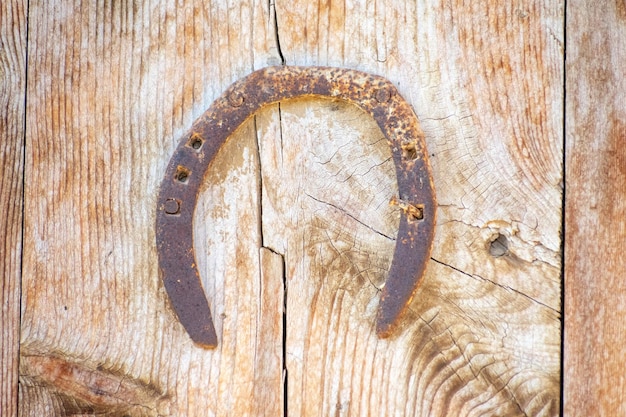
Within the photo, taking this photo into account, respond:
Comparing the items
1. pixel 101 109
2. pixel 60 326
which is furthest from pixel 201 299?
pixel 101 109

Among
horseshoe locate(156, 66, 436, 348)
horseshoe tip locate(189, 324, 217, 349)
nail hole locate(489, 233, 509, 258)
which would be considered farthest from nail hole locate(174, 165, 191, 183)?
nail hole locate(489, 233, 509, 258)

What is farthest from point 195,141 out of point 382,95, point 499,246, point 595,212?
point 595,212

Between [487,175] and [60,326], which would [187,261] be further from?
[487,175]

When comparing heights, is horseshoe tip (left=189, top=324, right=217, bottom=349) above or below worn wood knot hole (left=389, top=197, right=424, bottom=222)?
below

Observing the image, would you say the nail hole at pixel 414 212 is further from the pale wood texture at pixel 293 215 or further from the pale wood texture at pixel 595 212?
the pale wood texture at pixel 595 212

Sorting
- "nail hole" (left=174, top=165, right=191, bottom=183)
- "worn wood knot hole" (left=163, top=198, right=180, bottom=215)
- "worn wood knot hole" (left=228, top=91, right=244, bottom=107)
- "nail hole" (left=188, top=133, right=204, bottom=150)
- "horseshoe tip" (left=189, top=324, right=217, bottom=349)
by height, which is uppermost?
"worn wood knot hole" (left=228, top=91, right=244, bottom=107)

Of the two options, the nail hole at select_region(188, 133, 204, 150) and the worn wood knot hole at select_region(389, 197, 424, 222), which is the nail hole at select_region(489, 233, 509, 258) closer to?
the worn wood knot hole at select_region(389, 197, 424, 222)

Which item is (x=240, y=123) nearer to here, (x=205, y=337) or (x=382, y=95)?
(x=382, y=95)
